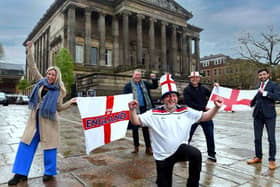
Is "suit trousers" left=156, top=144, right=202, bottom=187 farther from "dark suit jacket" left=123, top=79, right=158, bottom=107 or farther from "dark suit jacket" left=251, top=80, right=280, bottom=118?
"dark suit jacket" left=123, top=79, right=158, bottom=107

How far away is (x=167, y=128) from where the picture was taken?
2.75 m

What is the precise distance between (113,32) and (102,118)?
143 ft

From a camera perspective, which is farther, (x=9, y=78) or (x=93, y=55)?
(x=9, y=78)

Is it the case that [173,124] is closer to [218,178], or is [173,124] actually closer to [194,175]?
[194,175]

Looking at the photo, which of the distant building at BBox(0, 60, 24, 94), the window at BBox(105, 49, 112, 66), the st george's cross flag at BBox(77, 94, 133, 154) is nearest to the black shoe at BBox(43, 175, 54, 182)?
the st george's cross flag at BBox(77, 94, 133, 154)

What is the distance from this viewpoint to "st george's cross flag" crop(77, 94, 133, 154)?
3557mm

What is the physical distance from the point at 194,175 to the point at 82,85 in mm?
31426

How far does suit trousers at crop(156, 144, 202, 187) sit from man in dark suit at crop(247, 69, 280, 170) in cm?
248

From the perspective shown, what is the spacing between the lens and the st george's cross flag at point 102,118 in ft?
11.7

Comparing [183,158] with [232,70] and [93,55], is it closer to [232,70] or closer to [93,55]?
[93,55]

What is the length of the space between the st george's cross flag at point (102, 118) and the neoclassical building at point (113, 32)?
30599mm

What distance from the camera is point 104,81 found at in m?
28.9

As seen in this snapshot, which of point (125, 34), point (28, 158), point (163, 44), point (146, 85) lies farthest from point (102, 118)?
point (163, 44)

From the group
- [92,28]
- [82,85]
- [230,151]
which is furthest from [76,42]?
[230,151]
